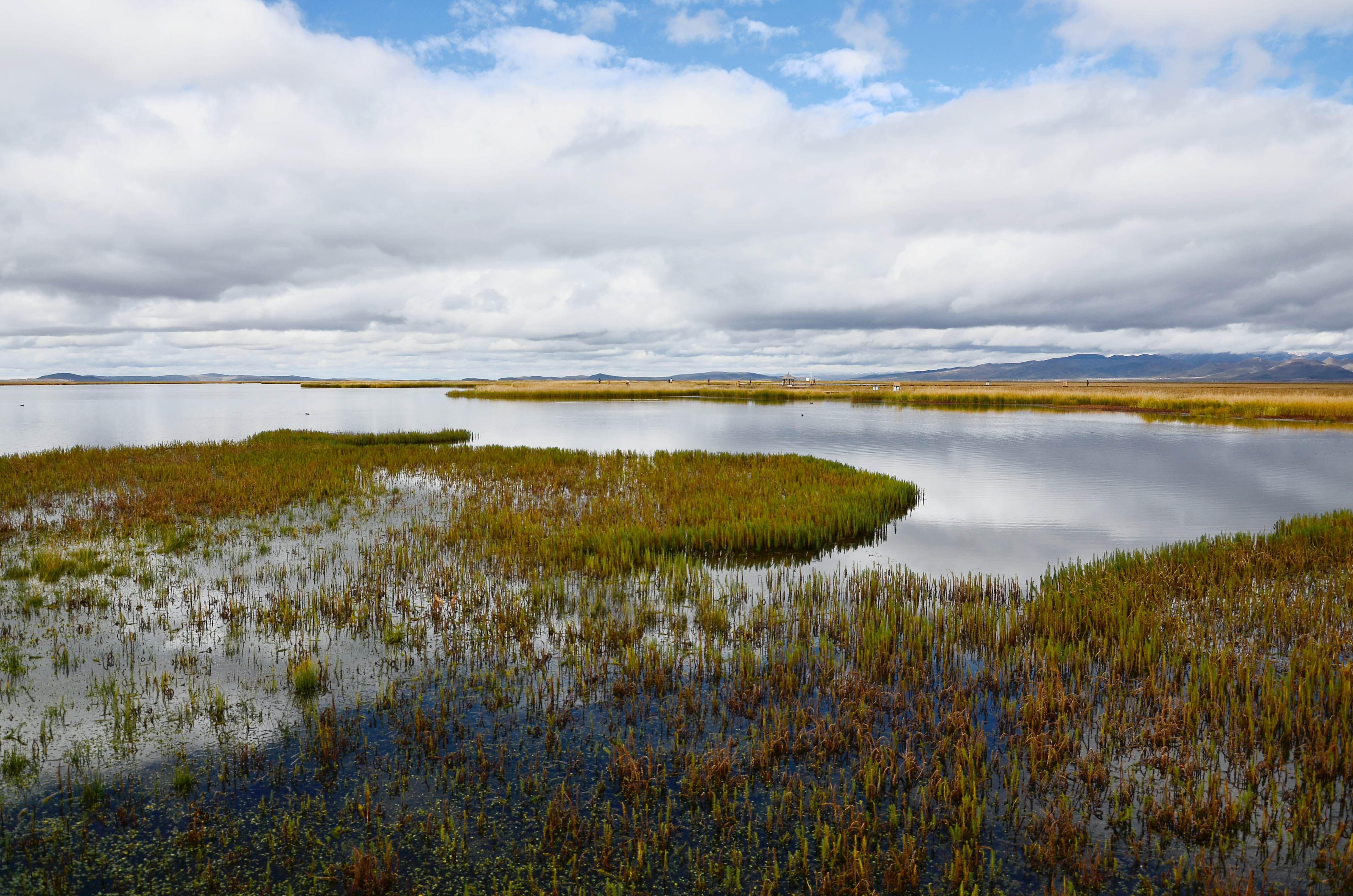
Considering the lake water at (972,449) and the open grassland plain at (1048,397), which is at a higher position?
the open grassland plain at (1048,397)

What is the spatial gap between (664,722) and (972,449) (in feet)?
122

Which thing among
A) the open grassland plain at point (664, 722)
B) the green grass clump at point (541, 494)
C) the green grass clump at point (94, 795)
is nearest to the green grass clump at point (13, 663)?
the open grassland plain at point (664, 722)

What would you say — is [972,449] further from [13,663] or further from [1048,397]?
[1048,397]

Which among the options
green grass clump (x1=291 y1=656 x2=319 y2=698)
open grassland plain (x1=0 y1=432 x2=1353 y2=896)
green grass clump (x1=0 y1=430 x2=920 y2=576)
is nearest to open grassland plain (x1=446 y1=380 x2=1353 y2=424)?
green grass clump (x1=0 y1=430 x2=920 y2=576)

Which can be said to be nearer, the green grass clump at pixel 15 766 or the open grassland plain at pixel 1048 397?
the green grass clump at pixel 15 766

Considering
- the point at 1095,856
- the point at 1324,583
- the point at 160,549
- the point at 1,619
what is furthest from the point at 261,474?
the point at 1324,583

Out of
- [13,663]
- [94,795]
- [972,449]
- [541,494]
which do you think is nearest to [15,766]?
[94,795]

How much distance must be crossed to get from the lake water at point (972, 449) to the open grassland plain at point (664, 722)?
13.9 feet

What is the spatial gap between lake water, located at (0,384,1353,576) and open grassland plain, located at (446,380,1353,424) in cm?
988

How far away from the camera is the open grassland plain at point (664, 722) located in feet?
18.7

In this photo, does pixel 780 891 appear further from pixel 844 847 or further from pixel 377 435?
pixel 377 435

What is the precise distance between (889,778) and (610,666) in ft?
14.0

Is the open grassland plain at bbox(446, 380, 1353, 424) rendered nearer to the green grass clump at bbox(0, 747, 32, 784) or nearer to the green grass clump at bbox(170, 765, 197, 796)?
the green grass clump at bbox(170, 765, 197, 796)

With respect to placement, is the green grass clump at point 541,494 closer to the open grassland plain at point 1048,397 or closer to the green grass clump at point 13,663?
the green grass clump at point 13,663
